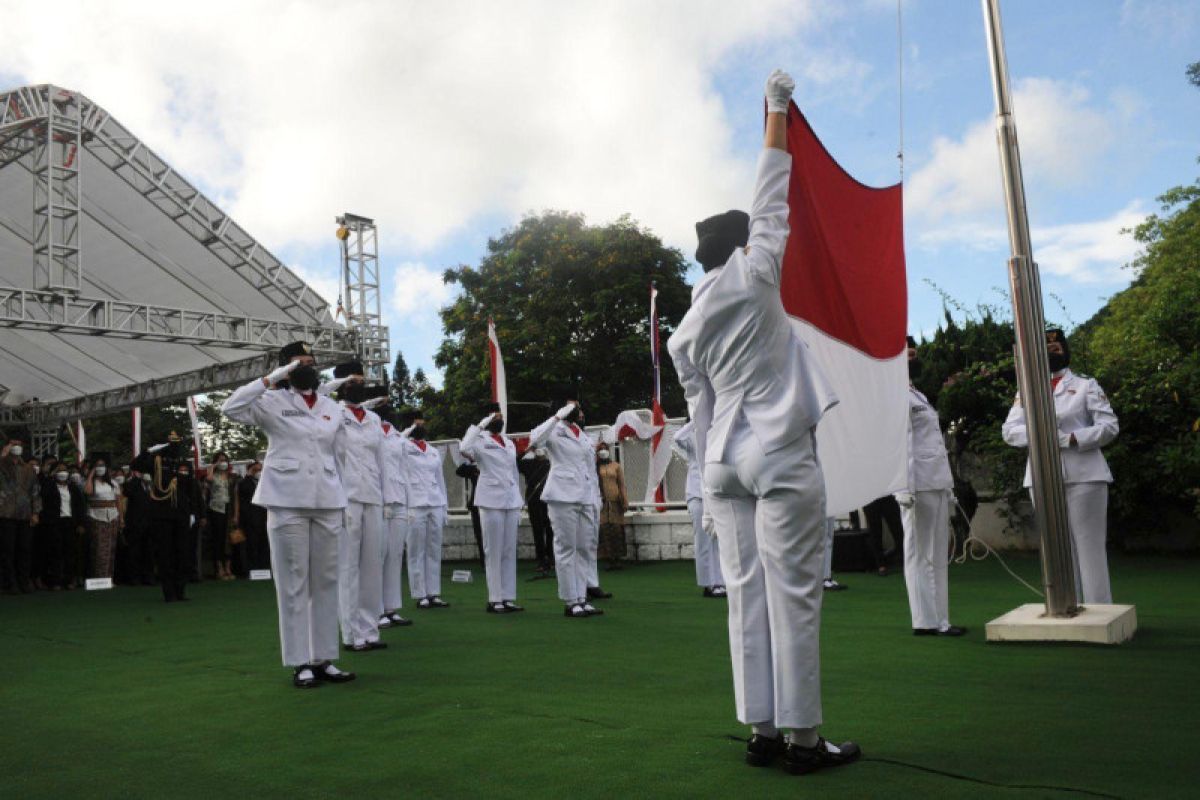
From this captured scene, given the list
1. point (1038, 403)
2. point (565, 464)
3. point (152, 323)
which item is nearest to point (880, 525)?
point (565, 464)

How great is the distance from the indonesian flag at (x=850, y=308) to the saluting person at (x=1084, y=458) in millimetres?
1615

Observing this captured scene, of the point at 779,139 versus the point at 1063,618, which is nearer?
the point at 779,139

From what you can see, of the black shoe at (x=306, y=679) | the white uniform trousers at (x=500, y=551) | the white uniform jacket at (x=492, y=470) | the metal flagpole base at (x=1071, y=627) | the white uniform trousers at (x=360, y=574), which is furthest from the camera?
the white uniform jacket at (x=492, y=470)

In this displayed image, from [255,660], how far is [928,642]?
437 centimetres

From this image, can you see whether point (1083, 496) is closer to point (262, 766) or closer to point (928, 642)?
point (928, 642)

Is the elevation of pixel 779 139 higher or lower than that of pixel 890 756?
higher

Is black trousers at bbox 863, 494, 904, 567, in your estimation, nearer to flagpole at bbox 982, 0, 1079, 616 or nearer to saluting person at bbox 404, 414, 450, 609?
saluting person at bbox 404, 414, 450, 609

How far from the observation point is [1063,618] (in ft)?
20.0

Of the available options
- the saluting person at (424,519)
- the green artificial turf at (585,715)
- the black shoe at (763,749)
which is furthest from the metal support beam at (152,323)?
the black shoe at (763,749)

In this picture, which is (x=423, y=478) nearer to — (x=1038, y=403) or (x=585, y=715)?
(x=1038, y=403)

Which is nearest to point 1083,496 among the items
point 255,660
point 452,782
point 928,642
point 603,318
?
point 928,642

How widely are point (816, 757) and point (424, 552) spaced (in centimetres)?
791

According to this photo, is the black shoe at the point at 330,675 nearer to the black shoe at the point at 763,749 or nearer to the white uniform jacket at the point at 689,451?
the black shoe at the point at 763,749

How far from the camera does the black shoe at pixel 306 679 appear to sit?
5.76 meters
